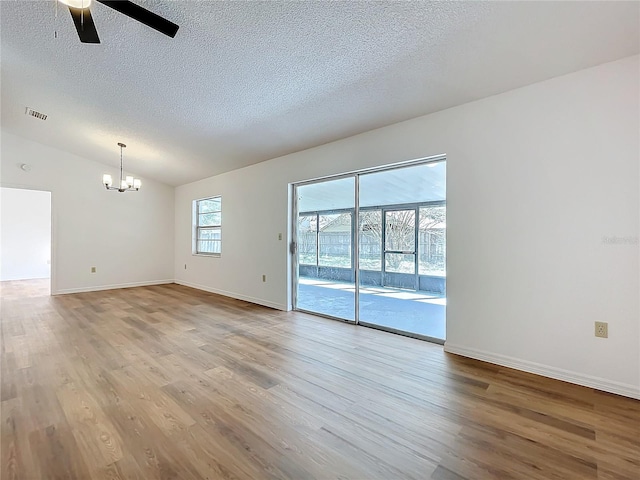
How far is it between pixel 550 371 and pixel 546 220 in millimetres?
Answer: 1246

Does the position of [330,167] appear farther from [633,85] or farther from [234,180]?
[633,85]

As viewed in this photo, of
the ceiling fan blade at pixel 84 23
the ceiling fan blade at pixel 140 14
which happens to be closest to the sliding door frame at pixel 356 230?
the ceiling fan blade at pixel 140 14

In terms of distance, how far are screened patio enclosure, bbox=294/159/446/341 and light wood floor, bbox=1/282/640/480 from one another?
32.5 inches

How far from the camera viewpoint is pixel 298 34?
2229 mm

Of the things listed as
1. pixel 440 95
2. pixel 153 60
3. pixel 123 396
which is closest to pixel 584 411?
pixel 440 95

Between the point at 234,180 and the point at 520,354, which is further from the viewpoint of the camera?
the point at 234,180

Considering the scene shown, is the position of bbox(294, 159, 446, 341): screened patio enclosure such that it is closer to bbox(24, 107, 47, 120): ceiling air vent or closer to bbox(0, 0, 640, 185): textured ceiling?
bbox(0, 0, 640, 185): textured ceiling

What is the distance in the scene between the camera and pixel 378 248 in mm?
4023

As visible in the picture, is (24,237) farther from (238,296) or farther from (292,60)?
(292,60)

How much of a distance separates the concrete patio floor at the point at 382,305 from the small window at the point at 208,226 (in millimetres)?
2572

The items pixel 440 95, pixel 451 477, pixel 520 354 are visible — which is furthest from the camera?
pixel 440 95

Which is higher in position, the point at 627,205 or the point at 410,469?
the point at 627,205

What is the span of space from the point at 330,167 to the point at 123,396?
3.30 metres

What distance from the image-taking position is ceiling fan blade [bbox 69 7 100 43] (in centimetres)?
173
